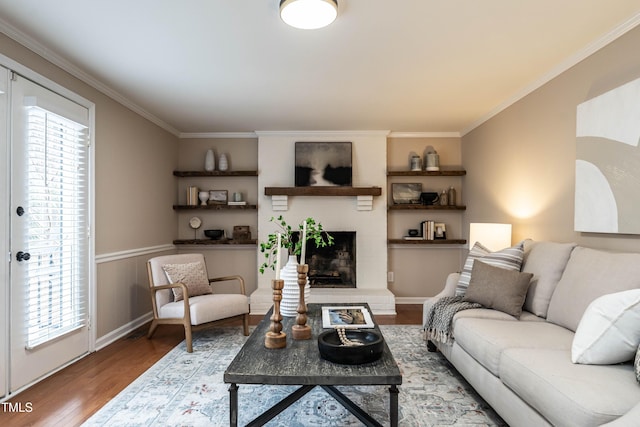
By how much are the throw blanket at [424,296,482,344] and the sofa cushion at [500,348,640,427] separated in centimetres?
84

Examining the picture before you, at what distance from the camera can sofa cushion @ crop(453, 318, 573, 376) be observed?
2.07 meters

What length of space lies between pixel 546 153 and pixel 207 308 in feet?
11.0

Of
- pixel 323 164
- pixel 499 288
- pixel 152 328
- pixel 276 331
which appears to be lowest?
pixel 152 328

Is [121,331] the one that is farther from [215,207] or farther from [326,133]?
[326,133]

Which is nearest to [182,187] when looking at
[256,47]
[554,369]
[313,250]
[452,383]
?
[313,250]

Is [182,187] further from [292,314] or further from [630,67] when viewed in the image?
[630,67]

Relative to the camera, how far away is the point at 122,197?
3.90 meters

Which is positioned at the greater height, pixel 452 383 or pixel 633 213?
pixel 633 213

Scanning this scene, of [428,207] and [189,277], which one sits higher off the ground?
[428,207]

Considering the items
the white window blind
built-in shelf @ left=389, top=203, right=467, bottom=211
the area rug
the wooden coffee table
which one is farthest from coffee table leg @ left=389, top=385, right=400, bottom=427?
built-in shelf @ left=389, top=203, right=467, bottom=211

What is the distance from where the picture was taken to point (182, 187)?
17.9 feet

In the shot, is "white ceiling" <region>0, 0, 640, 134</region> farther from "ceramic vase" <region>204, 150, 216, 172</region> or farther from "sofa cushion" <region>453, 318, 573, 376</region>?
"sofa cushion" <region>453, 318, 573, 376</region>

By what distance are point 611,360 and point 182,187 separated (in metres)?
5.12

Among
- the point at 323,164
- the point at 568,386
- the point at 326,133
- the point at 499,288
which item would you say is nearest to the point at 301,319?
the point at 568,386
